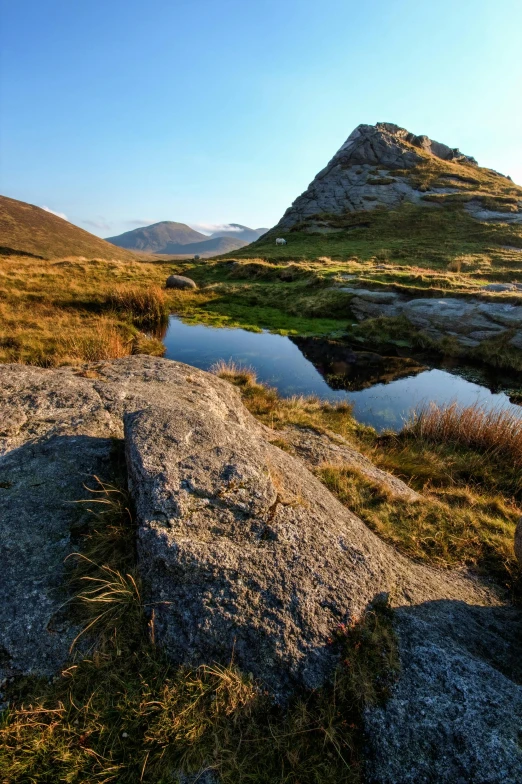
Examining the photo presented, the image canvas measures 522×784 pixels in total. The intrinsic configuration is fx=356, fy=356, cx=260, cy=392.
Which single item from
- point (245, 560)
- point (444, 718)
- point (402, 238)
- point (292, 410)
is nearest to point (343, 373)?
point (292, 410)

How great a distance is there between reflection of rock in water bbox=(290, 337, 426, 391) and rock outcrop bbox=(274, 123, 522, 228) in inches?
2344

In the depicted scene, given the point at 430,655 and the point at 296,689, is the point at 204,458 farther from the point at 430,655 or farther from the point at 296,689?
the point at 430,655

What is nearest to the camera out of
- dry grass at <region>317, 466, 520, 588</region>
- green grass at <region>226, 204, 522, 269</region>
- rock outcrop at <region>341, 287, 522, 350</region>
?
dry grass at <region>317, 466, 520, 588</region>

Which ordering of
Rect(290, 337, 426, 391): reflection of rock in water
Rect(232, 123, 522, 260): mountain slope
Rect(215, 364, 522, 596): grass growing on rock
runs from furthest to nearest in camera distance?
Rect(232, 123, 522, 260): mountain slope < Rect(290, 337, 426, 391): reflection of rock in water < Rect(215, 364, 522, 596): grass growing on rock

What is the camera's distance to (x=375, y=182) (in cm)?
8488

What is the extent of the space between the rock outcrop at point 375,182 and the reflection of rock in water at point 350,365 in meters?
59.5

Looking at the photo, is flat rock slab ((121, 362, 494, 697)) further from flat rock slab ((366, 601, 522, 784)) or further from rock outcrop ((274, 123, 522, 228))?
rock outcrop ((274, 123, 522, 228))

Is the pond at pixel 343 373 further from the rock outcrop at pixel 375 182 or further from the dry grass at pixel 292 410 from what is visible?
the rock outcrop at pixel 375 182

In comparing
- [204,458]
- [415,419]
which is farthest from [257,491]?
[415,419]

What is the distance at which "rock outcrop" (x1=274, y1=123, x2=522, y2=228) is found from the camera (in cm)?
7775

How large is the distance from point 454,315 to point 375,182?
75.9m

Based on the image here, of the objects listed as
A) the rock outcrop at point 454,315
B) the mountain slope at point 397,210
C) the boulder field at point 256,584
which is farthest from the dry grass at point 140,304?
the mountain slope at point 397,210

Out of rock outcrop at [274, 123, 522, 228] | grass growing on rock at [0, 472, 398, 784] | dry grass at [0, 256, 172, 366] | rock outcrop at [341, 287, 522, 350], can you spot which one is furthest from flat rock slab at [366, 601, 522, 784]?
rock outcrop at [274, 123, 522, 228]

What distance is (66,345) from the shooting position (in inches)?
606
